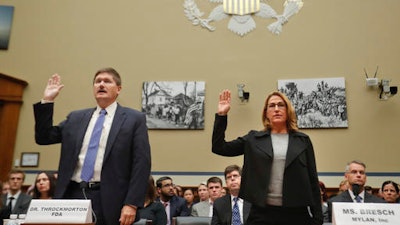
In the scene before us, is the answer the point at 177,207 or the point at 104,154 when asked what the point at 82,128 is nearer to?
the point at 104,154

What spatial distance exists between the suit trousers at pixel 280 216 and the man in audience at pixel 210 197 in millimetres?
2699

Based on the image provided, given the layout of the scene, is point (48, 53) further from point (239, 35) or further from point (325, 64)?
point (325, 64)

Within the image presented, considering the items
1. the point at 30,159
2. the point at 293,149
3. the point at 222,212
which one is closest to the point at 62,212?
the point at 293,149

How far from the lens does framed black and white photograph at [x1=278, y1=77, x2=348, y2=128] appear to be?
273 inches

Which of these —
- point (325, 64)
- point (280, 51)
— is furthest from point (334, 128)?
point (280, 51)

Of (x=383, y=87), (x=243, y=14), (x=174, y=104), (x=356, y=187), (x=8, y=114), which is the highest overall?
(x=243, y=14)

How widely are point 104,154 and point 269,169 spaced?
0.84m

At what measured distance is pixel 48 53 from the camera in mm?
7727

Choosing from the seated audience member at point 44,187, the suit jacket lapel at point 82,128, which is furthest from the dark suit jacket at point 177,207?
the suit jacket lapel at point 82,128

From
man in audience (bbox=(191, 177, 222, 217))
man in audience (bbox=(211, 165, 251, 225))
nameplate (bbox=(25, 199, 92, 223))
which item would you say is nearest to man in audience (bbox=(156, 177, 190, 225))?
man in audience (bbox=(191, 177, 222, 217))

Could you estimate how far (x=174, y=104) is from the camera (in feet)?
23.9

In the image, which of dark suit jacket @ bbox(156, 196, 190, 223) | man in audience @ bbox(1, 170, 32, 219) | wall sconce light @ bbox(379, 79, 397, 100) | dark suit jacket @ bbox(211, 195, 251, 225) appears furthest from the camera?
wall sconce light @ bbox(379, 79, 397, 100)

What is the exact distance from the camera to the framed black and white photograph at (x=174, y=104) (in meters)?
7.23

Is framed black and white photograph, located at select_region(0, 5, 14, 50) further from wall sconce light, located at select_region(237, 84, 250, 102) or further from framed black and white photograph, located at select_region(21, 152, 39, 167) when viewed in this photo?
wall sconce light, located at select_region(237, 84, 250, 102)
